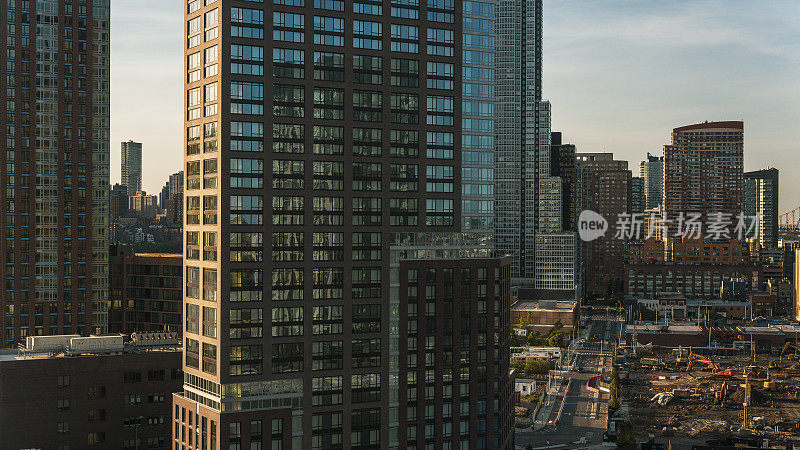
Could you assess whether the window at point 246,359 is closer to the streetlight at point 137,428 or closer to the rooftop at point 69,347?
the rooftop at point 69,347

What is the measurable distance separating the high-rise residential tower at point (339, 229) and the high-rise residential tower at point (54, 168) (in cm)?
5845

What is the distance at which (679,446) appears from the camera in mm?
156750

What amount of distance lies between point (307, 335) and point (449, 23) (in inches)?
1910

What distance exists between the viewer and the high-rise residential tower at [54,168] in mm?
153250

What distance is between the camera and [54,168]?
15650 centimetres

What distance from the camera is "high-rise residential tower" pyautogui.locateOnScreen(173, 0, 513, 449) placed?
10456 cm

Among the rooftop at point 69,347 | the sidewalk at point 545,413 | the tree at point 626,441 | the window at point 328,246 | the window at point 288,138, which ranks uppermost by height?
the window at point 288,138

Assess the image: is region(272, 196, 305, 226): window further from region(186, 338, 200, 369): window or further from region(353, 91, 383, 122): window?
region(186, 338, 200, 369): window

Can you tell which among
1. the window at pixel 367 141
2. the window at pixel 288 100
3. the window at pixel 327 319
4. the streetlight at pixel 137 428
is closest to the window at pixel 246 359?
the window at pixel 327 319

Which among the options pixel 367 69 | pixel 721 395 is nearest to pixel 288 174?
pixel 367 69

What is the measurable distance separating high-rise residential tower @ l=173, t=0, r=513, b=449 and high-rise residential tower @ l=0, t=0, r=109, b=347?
58.5 meters

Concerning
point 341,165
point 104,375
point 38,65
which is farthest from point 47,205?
point 341,165

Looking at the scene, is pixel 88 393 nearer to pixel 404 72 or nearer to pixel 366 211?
pixel 366 211

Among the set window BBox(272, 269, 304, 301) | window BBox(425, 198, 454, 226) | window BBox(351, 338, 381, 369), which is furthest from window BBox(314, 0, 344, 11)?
window BBox(351, 338, 381, 369)
